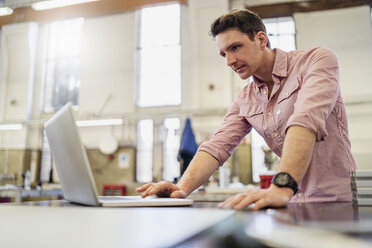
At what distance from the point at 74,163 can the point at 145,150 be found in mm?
5460

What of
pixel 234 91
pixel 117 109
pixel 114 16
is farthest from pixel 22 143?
pixel 234 91

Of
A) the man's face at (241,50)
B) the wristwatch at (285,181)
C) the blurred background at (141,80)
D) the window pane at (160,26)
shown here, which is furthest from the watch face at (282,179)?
the window pane at (160,26)

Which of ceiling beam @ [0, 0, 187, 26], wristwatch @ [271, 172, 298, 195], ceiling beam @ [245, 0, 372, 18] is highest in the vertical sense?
ceiling beam @ [0, 0, 187, 26]

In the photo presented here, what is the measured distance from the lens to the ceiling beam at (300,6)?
5297 mm

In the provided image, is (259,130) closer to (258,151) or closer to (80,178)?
(80,178)

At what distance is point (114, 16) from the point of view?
6.71 meters

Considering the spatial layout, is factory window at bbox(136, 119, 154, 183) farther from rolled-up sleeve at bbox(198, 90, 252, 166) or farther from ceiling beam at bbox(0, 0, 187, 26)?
rolled-up sleeve at bbox(198, 90, 252, 166)

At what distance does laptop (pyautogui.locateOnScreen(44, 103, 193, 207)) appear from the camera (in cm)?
76

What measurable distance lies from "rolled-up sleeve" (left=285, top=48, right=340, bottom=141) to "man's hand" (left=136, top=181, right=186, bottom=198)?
421 millimetres

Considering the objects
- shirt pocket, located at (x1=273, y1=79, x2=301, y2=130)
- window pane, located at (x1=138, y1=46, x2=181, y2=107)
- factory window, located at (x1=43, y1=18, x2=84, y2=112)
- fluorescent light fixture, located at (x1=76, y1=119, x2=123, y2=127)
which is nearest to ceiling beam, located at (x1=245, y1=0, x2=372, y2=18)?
window pane, located at (x1=138, y1=46, x2=181, y2=107)

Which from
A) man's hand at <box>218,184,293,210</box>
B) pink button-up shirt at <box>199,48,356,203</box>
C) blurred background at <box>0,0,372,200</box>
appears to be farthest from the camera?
blurred background at <box>0,0,372,200</box>

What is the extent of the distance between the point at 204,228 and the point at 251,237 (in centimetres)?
8

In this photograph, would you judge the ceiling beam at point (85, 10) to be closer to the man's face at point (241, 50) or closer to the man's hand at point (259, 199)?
the man's face at point (241, 50)

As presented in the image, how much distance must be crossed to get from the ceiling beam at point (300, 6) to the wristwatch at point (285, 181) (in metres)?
5.20
